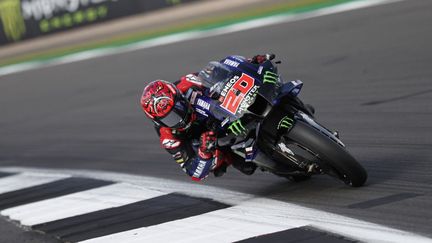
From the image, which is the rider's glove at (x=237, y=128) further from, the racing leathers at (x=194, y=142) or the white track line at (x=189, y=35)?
the white track line at (x=189, y=35)

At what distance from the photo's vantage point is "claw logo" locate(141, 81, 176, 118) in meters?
6.10

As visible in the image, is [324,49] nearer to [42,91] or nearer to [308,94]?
[308,94]

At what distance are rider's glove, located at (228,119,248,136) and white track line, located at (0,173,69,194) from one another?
4152 mm

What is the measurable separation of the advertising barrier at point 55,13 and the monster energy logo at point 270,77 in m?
16.4

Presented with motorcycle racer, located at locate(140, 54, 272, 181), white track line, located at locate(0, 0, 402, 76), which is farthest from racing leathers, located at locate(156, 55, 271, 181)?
white track line, located at locate(0, 0, 402, 76)

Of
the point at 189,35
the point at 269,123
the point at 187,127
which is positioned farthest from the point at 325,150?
the point at 189,35

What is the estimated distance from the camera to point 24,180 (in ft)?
32.7

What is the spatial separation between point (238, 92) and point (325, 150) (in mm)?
812

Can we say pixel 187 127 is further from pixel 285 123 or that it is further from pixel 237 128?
pixel 285 123

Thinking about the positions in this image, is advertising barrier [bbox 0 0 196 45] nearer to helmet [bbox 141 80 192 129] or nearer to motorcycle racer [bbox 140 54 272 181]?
motorcycle racer [bbox 140 54 272 181]

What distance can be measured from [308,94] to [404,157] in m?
3.90

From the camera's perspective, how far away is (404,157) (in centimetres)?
682

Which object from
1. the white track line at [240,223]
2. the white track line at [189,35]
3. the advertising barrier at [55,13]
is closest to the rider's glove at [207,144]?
the white track line at [240,223]

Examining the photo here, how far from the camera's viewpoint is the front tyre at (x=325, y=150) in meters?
5.79
